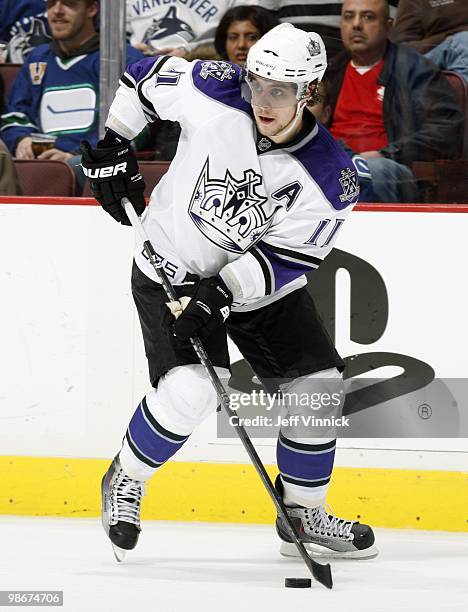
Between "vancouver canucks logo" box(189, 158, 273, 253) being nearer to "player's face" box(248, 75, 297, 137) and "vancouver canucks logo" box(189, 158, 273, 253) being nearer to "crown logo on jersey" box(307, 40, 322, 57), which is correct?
"player's face" box(248, 75, 297, 137)

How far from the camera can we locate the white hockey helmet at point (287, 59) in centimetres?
248

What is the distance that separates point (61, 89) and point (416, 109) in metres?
1.11

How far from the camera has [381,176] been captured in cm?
337

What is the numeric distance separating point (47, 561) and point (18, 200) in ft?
3.79

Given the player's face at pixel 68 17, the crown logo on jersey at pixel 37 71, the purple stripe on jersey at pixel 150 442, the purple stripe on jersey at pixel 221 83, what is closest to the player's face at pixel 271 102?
the purple stripe on jersey at pixel 221 83

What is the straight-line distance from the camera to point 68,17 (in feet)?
12.0

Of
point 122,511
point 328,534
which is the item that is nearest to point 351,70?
point 328,534

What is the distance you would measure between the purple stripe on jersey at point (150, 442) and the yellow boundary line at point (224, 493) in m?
0.69

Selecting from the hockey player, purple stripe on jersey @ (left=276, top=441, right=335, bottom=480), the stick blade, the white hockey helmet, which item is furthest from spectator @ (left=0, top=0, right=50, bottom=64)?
the stick blade

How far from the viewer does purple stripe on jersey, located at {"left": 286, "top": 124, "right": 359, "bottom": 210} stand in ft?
8.46

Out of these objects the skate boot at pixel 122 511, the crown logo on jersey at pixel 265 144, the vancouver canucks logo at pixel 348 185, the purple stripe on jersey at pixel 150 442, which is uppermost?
the crown logo on jersey at pixel 265 144

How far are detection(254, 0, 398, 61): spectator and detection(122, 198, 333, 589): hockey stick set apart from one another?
3.31 ft

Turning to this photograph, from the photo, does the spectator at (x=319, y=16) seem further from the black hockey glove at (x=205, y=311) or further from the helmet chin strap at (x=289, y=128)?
the black hockey glove at (x=205, y=311)

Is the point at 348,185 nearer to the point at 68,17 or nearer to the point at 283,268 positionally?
the point at 283,268
